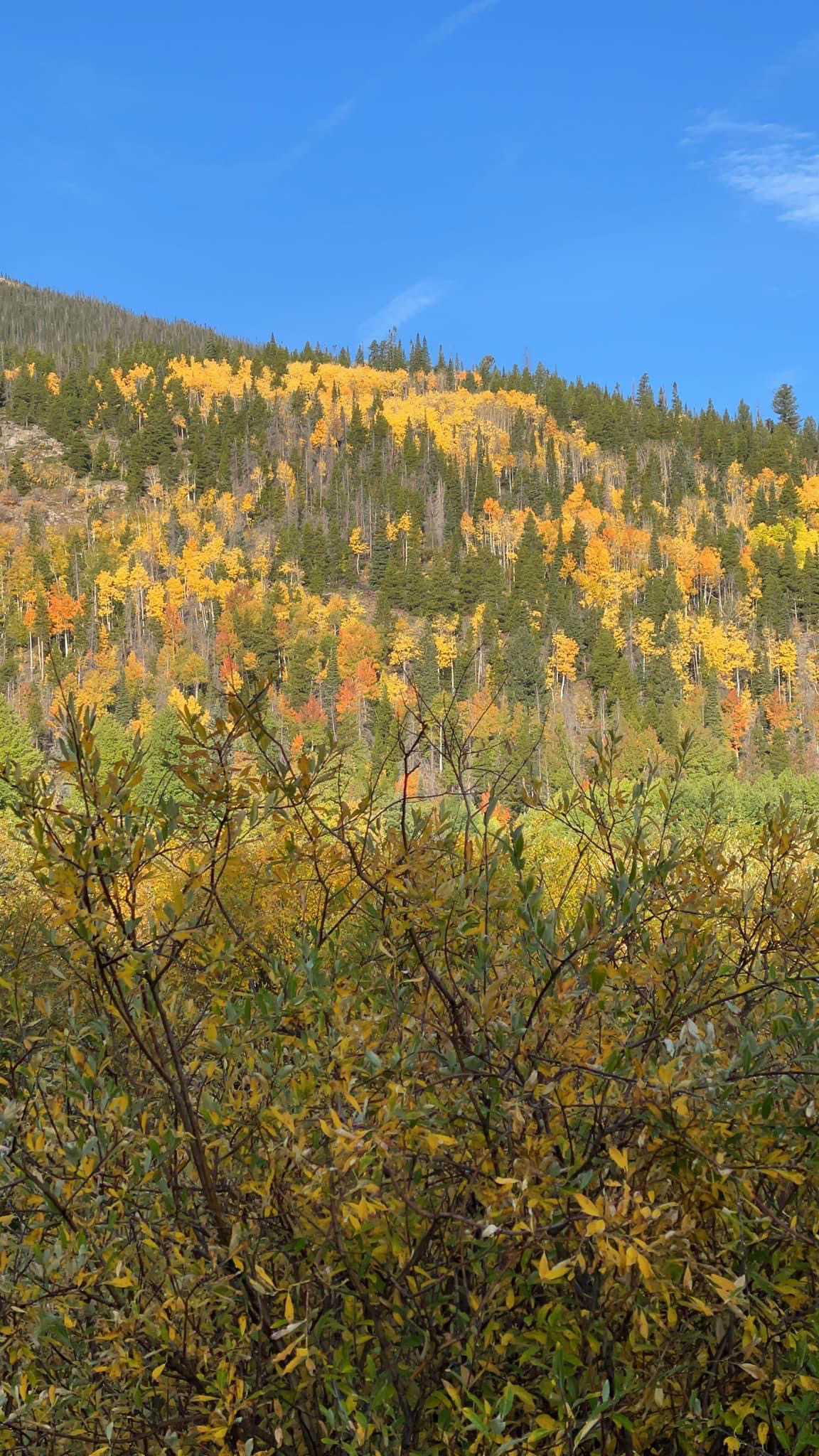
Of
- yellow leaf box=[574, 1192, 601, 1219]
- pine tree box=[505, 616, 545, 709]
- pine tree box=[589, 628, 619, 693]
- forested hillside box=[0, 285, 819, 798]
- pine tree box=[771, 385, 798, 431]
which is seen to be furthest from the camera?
pine tree box=[771, 385, 798, 431]

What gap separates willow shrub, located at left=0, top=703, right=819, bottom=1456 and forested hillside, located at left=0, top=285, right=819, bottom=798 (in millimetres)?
61894

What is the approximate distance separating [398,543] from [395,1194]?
138267 millimetres

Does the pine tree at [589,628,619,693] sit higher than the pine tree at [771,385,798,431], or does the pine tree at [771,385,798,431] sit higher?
the pine tree at [771,385,798,431]

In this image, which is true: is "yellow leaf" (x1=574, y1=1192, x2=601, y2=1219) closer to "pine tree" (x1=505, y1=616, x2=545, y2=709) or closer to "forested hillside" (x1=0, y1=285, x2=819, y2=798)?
"forested hillside" (x1=0, y1=285, x2=819, y2=798)

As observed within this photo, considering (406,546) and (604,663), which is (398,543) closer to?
(406,546)

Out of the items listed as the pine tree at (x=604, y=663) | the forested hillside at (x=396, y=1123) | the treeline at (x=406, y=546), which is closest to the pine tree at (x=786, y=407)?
the treeline at (x=406, y=546)

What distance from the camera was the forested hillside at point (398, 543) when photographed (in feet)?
328

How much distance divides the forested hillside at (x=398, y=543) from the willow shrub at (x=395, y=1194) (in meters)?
61.9

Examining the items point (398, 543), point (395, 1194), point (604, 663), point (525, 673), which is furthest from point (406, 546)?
point (395, 1194)

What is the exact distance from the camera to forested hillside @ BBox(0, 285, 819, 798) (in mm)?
99875

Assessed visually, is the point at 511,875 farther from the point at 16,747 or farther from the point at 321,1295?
the point at 16,747

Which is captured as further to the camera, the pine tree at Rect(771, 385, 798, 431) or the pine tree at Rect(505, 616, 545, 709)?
the pine tree at Rect(771, 385, 798, 431)

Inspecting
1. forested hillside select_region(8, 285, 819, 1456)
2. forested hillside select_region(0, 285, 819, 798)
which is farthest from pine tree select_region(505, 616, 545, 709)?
forested hillside select_region(8, 285, 819, 1456)

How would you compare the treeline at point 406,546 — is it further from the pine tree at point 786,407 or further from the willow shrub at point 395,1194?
the willow shrub at point 395,1194
